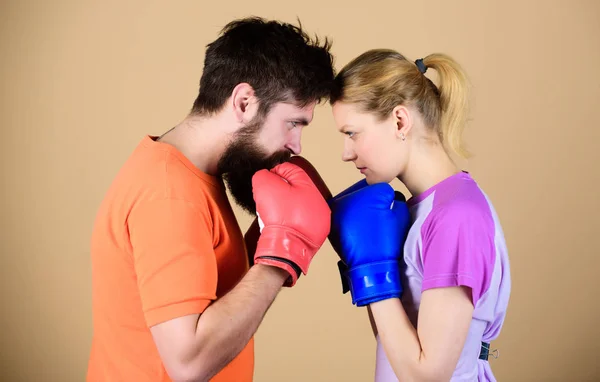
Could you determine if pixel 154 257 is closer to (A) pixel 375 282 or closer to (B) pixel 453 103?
(A) pixel 375 282

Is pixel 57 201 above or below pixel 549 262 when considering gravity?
above

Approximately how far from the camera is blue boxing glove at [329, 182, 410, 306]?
5.54ft

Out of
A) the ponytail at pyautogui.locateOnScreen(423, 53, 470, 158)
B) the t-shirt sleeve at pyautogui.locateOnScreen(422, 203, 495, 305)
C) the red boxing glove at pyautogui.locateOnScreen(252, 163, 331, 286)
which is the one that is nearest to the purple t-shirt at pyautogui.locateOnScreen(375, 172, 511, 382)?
the t-shirt sleeve at pyautogui.locateOnScreen(422, 203, 495, 305)

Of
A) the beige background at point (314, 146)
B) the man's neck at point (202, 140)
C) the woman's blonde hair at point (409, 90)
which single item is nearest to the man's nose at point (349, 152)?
the woman's blonde hair at point (409, 90)

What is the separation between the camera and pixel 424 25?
338cm

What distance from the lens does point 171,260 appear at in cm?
149

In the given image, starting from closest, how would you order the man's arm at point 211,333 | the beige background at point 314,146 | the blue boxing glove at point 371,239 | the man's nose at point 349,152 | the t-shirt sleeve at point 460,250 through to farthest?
the man's arm at point 211,333, the t-shirt sleeve at point 460,250, the blue boxing glove at point 371,239, the man's nose at point 349,152, the beige background at point 314,146

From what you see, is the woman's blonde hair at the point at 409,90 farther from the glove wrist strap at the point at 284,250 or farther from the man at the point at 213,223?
the glove wrist strap at the point at 284,250

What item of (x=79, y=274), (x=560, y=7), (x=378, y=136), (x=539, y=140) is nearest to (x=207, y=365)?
(x=378, y=136)

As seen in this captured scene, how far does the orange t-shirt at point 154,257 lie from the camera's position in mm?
1489

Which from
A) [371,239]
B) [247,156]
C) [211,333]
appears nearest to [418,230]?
[371,239]

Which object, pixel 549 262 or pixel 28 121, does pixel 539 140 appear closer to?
pixel 549 262

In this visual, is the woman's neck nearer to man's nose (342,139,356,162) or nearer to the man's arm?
man's nose (342,139,356,162)

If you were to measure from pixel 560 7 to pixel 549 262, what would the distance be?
1.37 metres
